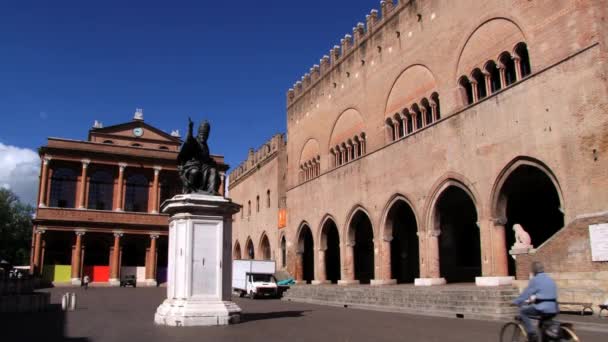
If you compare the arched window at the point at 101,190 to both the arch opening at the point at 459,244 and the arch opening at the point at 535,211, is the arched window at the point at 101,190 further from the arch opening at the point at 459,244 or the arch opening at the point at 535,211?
the arch opening at the point at 535,211

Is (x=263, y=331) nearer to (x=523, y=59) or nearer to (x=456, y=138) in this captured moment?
(x=456, y=138)

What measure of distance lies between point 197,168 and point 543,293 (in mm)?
7574

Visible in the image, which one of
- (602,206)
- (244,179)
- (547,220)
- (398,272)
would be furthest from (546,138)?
(244,179)

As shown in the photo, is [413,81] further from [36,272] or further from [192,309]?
[36,272]

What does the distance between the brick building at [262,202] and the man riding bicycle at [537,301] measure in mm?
30978

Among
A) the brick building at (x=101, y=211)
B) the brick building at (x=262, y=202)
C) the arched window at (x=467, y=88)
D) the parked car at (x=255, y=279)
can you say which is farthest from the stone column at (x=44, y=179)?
the arched window at (x=467, y=88)

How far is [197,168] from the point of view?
38.5 ft

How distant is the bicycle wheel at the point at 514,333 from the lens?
22.6ft

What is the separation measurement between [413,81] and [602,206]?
1106 cm

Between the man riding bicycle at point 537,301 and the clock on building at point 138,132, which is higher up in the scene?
the clock on building at point 138,132

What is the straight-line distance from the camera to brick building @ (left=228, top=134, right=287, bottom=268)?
39.2 meters

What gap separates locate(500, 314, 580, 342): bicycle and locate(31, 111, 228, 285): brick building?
141 ft

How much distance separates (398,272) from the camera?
29.0m

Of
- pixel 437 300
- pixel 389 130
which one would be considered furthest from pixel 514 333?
pixel 389 130
